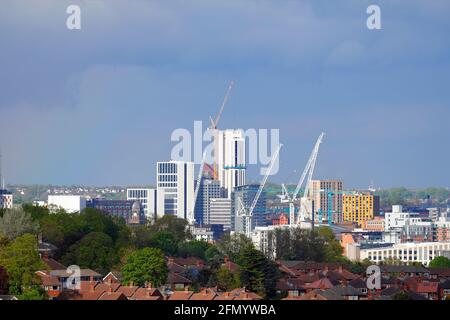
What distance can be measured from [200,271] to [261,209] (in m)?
106

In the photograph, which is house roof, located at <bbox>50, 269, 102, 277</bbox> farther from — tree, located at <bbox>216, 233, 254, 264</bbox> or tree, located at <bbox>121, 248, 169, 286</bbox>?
tree, located at <bbox>216, 233, 254, 264</bbox>

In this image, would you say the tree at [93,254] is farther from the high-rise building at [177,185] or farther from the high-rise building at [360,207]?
the high-rise building at [360,207]

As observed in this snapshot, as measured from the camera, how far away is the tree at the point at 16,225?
183 ft

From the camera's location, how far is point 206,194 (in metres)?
170

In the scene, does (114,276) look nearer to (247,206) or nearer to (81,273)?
(81,273)

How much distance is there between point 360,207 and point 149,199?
21.5 metres

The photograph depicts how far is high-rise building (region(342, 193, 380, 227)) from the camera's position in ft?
560

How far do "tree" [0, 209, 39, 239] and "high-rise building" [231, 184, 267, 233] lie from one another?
96.2 m

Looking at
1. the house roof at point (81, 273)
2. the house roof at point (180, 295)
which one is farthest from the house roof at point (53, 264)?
the house roof at point (180, 295)

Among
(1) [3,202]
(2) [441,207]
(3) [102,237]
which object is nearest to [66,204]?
(1) [3,202]

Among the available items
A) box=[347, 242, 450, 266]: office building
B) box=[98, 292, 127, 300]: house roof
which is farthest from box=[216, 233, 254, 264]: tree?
box=[347, 242, 450, 266]: office building

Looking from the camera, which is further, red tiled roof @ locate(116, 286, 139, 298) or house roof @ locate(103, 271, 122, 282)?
house roof @ locate(103, 271, 122, 282)

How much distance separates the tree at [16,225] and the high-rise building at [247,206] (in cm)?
9623

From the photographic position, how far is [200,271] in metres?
55.0
